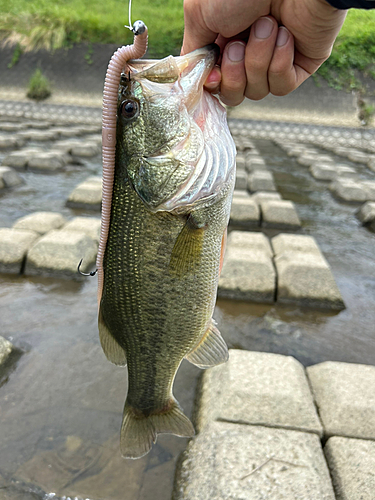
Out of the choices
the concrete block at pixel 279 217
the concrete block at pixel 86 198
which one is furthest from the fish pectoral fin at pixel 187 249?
the concrete block at pixel 86 198

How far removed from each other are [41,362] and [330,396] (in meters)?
1.98

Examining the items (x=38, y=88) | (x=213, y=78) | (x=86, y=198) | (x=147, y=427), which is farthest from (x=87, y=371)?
(x=38, y=88)

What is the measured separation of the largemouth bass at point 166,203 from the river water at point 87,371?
2.86 ft

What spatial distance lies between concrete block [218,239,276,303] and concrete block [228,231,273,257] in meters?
0.35

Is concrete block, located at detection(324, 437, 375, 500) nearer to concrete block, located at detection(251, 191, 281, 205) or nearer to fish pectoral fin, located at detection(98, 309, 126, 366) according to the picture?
fish pectoral fin, located at detection(98, 309, 126, 366)

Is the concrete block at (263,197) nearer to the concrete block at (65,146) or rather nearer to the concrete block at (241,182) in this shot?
the concrete block at (241,182)

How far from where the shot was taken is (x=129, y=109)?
4.46ft

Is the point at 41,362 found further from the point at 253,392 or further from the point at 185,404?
the point at 253,392

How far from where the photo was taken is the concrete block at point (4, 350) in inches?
99.0

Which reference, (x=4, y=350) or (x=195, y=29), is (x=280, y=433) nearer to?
(x=4, y=350)

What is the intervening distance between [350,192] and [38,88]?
16.0m

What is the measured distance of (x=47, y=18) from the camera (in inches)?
813

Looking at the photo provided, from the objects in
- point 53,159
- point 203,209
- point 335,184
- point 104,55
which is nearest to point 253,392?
point 203,209

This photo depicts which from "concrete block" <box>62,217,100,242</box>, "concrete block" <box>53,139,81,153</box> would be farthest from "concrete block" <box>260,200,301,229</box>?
"concrete block" <box>53,139,81,153</box>
